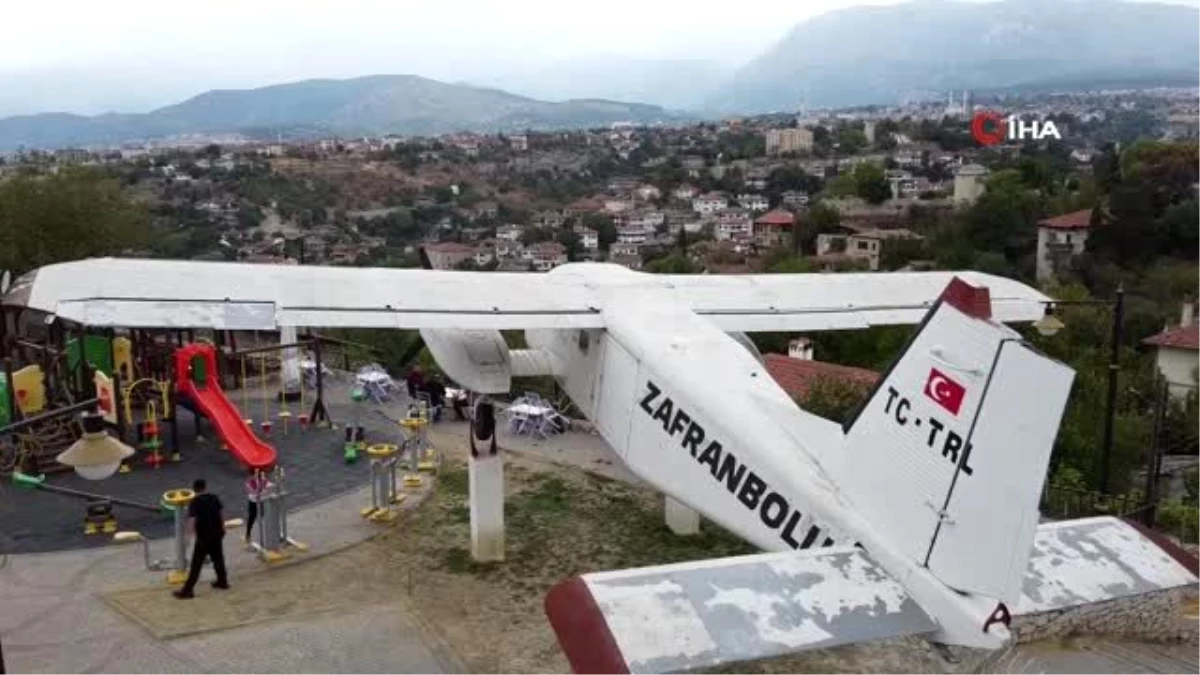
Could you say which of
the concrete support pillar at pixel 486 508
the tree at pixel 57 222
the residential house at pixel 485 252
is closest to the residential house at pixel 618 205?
the residential house at pixel 485 252

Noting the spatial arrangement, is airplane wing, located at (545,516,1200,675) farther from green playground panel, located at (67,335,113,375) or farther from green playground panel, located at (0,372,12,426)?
green playground panel, located at (67,335,113,375)

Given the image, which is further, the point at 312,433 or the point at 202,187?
the point at 202,187

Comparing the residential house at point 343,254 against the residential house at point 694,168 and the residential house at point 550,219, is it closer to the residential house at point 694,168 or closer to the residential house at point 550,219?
the residential house at point 550,219

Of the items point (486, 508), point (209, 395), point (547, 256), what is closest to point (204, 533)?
point (486, 508)

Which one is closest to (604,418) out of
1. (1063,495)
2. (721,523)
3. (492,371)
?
(492,371)

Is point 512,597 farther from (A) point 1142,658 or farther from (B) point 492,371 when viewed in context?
(A) point 1142,658

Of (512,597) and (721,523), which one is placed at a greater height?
(721,523)

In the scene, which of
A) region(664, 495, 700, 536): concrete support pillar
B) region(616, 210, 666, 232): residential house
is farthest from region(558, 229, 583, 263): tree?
region(664, 495, 700, 536): concrete support pillar
